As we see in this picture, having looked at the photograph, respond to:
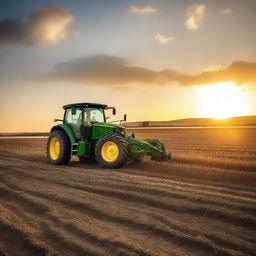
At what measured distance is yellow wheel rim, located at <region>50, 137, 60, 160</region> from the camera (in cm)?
907

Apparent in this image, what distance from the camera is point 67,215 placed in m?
3.40

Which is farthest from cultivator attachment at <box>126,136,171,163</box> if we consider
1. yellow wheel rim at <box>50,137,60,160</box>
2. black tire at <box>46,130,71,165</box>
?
yellow wheel rim at <box>50,137,60,160</box>

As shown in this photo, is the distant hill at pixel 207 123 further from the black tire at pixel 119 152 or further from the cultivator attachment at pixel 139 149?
the black tire at pixel 119 152

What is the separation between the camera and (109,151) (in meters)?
7.53

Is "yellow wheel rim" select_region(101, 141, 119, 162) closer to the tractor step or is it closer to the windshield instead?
the tractor step

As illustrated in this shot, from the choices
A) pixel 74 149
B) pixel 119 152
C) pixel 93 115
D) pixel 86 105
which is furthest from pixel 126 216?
pixel 93 115

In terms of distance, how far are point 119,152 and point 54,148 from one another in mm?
3290

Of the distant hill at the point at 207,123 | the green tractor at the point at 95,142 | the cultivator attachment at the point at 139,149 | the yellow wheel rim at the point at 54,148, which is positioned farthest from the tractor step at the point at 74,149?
the distant hill at the point at 207,123

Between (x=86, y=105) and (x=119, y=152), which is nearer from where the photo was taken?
(x=119, y=152)

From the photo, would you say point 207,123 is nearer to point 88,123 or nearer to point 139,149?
point 88,123

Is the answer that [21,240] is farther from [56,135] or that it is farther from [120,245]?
[56,135]

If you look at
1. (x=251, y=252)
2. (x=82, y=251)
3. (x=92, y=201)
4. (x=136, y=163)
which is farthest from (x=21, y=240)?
(x=136, y=163)

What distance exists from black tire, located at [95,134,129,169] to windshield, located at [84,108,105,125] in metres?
1.38

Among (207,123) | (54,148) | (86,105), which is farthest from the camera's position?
(207,123)
